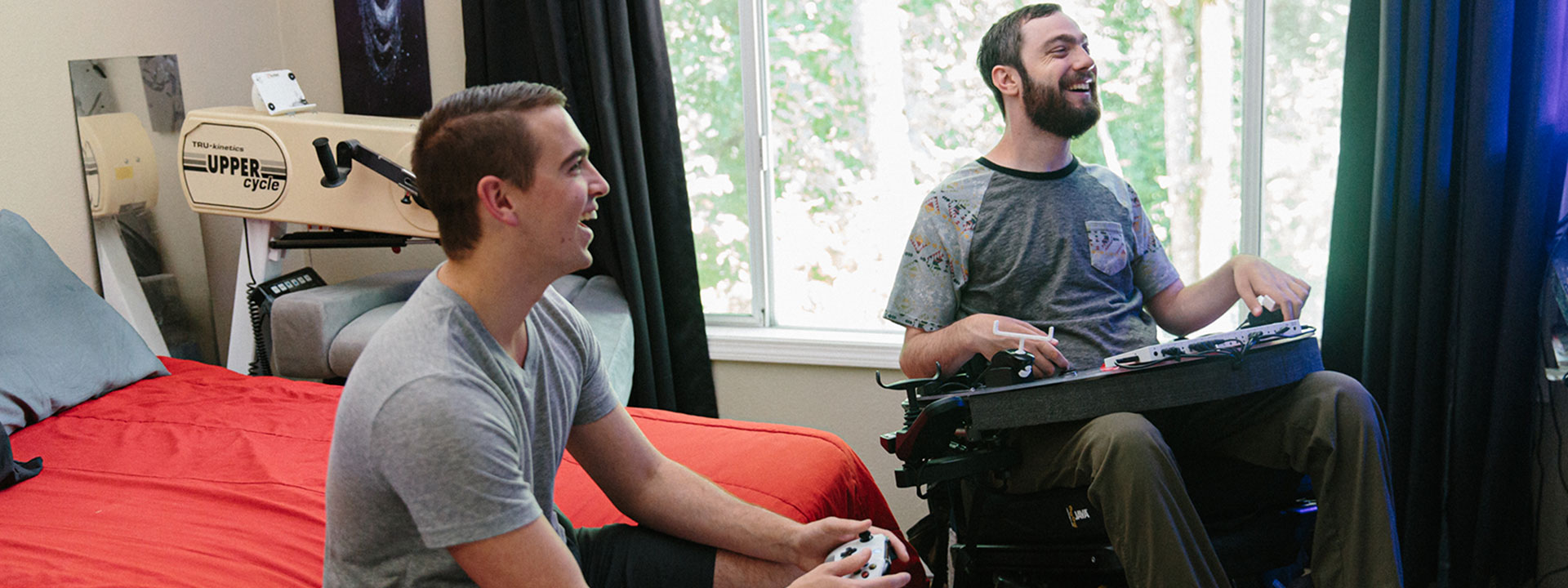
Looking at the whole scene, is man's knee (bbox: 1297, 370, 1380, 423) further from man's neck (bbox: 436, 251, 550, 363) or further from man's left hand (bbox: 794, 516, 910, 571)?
man's neck (bbox: 436, 251, 550, 363)

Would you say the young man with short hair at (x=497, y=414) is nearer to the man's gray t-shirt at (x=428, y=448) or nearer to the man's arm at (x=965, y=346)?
the man's gray t-shirt at (x=428, y=448)

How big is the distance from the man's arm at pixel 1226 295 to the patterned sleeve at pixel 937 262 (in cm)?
40

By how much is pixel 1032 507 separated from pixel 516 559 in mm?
846

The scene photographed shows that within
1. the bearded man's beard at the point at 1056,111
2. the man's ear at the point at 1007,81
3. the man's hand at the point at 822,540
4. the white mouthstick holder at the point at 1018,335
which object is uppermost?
the man's ear at the point at 1007,81

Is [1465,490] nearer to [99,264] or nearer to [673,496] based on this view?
[673,496]

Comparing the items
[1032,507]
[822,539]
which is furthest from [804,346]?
[822,539]

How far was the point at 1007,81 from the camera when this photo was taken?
6.73 feet

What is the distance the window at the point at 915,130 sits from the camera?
8.39 ft

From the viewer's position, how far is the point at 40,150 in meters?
2.60

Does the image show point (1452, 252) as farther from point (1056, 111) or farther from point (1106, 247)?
point (1056, 111)

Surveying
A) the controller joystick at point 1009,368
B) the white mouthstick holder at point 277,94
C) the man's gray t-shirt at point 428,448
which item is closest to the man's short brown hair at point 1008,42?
the controller joystick at point 1009,368

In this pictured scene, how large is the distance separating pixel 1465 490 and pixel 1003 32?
4.39 feet

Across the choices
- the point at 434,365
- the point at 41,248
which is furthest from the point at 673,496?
the point at 41,248

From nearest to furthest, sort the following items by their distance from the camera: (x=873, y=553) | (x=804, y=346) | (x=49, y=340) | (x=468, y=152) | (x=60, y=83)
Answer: (x=468, y=152)
(x=873, y=553)
(x=49, y=340)
(x=60, y=83)
(x=804, y=346)
